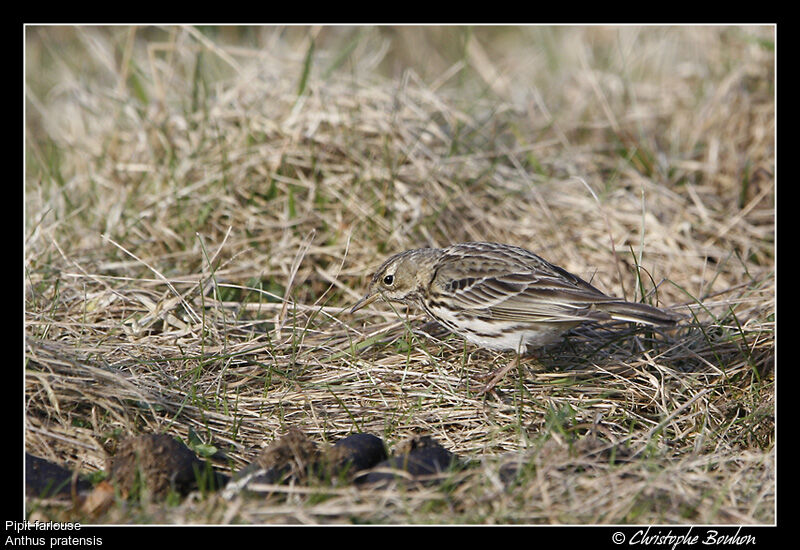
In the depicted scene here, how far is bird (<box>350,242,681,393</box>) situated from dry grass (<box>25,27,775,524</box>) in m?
0.25

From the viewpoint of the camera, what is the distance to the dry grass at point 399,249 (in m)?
4.12

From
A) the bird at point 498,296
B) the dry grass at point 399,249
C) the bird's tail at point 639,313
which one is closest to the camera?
the dry grass at point 399,249

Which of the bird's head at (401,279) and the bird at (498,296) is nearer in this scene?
the bird at (498,296)

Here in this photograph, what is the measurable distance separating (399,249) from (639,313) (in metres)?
2.38

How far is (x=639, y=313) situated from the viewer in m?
4.61

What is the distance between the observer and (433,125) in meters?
7.22

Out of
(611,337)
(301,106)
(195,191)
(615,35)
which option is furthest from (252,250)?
(615,35)

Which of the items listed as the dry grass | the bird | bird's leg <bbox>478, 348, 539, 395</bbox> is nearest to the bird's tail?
the bird

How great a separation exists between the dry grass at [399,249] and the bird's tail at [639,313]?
49 centimetres

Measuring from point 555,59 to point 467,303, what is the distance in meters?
5.43

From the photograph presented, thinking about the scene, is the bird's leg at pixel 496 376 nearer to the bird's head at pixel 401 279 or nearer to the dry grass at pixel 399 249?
the dry grass at pixel 399 249

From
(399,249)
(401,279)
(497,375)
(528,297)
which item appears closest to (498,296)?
(528,297)

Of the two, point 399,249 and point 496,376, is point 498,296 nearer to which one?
point 496,376

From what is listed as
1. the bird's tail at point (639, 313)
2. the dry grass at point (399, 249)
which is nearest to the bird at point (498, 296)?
the bird's tail at point (639, 313)
